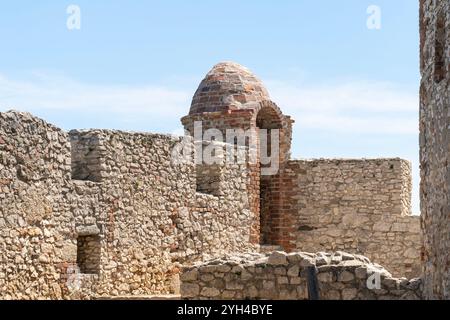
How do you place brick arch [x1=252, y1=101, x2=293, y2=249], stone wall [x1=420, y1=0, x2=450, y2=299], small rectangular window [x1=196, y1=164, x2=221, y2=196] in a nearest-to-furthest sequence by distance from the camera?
1. stone wall [x1=420, y1=0, x2=450, y2=299]
2. small rectangular window [x1=196, y1=164, x2=221, y2=196]
3. brick arch [x1=252, y1=101, x2=293, y2=249]

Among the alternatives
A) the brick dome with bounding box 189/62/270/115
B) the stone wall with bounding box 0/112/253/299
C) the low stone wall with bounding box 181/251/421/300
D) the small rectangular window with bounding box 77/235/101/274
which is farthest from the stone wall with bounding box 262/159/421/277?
the low stone wall with bounding box 181/251/421/300

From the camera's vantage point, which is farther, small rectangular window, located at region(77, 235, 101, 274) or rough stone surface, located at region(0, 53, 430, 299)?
small rectangular window, located at region(77, 235, 101, 274)

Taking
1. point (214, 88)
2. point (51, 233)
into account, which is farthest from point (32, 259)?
point (214, 88)

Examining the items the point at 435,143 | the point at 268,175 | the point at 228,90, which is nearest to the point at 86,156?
the point at 228,90

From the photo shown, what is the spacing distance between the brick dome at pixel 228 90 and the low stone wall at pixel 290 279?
27.0ft

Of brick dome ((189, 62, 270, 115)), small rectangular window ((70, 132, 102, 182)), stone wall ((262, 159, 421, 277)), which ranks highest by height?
brick dome ((189, 62, 270, 115))

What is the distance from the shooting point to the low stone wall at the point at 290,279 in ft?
36.9

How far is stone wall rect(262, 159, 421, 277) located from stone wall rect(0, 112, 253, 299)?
239cm

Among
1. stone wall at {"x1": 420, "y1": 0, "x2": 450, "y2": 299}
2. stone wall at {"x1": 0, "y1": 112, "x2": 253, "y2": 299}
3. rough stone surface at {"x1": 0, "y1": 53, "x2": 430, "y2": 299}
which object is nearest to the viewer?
stone wall at {"x1": 420, "y1": 0, "x2": 450, "y2": 299}

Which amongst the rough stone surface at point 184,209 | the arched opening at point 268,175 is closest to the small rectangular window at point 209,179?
the rough stone surface at point 184,209

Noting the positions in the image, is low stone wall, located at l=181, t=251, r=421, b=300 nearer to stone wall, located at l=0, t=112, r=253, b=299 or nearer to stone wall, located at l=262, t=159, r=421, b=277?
stone wall, located at l=0, t=112, r=253, b=299

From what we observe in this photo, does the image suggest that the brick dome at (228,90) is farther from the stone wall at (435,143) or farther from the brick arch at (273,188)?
the stone wall at (435,143)

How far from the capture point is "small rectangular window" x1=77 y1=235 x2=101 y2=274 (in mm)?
14555
